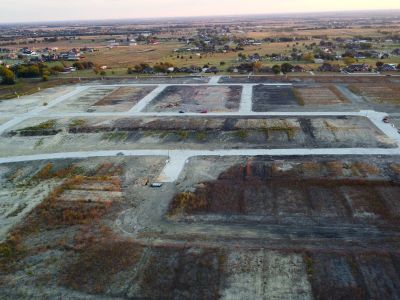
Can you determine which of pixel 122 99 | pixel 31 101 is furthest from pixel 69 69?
pixel 122 99

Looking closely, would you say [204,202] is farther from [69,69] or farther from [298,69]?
[69,69]

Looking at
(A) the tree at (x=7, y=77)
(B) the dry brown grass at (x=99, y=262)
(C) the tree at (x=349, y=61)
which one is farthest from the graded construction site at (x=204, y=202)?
(C) the tree at (x=349, y=61)

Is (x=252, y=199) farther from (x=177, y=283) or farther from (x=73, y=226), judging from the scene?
(x=73, y=226)

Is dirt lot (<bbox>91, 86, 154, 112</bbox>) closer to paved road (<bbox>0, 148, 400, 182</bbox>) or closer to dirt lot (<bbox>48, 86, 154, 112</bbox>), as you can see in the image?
dirt lot (<bbox>48, 86, 154, 112</bbox>)

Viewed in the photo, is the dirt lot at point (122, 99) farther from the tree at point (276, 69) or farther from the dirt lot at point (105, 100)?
the tree at point (276, 69)

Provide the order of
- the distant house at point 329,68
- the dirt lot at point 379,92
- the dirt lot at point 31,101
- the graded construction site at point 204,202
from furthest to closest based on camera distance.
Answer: the distant house at point 329,68, the dirt lot at point 31,101, the dirt lot at point 379,92, the graded construction site at point 204,202

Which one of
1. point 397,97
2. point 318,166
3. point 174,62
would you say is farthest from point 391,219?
point 174,62
